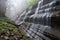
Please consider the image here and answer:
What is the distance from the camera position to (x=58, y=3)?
8.82 meters

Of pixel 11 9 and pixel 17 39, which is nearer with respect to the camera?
pixel 17 39

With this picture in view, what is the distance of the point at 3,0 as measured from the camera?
9219 mm

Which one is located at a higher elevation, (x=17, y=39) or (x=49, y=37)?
(x=17, y=39)

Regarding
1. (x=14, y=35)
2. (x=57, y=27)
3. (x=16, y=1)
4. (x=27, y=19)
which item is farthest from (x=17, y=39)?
(x=16, y=1)

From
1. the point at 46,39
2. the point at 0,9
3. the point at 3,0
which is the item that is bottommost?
the point at 46,39

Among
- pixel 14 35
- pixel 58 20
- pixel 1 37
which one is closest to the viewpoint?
pixel 1 37

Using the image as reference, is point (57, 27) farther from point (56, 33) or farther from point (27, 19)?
point (27, 19)

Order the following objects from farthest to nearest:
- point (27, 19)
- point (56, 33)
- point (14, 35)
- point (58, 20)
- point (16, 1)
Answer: point (16, 1) → point (27, 19) → point (58, 20) → point (56, 33) → point (14, 35)

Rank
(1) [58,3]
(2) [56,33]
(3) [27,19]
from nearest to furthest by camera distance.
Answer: (2) [56,33] < (1) [58,3] < (3) [27,19]

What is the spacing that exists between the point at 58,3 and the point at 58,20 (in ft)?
4.42

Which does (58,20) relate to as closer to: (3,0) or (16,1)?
(3,0)

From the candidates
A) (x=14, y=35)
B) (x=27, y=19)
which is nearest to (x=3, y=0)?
(x=14, y=35)

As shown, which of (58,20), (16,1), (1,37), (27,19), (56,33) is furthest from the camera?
(16,1)

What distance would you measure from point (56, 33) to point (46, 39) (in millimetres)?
642
